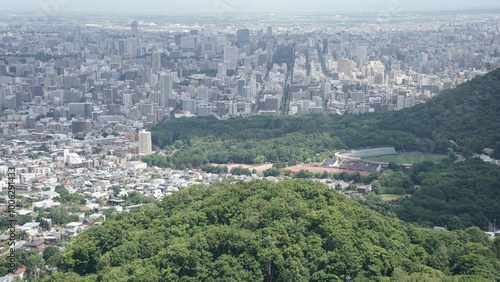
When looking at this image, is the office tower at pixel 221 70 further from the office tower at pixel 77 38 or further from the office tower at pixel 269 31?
the office tower at pixel 269 31

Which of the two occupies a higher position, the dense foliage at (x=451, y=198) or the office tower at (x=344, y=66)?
the dense foliage at (x=451, y=198)

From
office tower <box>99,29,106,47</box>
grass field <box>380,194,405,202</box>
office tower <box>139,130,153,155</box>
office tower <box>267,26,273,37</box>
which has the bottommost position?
office tower <box>139,130,153,155</box>

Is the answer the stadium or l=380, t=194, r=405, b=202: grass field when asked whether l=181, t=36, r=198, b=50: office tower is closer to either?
the stadium

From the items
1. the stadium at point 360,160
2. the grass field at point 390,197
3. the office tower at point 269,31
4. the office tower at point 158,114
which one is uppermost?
the office tower at point 269,31

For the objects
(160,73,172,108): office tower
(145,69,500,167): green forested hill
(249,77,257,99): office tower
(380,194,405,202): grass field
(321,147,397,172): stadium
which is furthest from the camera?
(249,77,257,99): office tower

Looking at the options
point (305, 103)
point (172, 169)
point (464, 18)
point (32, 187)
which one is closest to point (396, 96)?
point (305, 103)

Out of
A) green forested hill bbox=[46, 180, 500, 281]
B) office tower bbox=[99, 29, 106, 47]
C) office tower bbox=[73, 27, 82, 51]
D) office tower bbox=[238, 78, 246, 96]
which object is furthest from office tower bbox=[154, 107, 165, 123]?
office tower bbox=[99, 29, 106, 47]

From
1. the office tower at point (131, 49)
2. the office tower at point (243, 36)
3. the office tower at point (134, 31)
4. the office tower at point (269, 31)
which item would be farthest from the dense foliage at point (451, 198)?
the office tower at point (269, 31)
